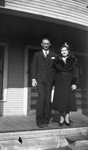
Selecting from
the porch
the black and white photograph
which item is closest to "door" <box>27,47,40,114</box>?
the black and white photograph

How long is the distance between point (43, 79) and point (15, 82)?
5.40 ft

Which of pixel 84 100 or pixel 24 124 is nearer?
pixel 24 124

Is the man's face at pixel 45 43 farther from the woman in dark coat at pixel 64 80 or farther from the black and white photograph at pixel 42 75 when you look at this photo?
the woman in dark coat at pixel 64 80

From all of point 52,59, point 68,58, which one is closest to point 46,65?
point 52,59

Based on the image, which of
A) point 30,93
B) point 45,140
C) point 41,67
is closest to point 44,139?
point 45,140

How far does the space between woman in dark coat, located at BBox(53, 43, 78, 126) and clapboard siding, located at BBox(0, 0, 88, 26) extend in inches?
32.4

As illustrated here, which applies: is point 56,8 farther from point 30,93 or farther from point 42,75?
point 30,93

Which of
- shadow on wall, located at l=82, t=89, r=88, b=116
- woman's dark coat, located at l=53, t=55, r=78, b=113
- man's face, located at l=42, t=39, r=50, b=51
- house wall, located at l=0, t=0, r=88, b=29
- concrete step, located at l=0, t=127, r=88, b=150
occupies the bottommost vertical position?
concrete step, located at l=0, t=127, r=88, b=150

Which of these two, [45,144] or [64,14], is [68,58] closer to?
[64,14]

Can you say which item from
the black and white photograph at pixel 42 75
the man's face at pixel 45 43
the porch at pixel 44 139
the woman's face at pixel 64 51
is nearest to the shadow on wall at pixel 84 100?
the black and white photograph at pixel 42 75

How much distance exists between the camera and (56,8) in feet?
12.6

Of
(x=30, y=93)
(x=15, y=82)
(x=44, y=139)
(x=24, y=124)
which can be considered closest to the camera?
(x=44, y=139)

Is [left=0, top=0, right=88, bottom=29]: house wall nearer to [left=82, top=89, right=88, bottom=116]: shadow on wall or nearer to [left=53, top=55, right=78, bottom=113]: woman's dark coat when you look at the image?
[left=53, top=55, right=78, bottom=113]: woman's dark coat

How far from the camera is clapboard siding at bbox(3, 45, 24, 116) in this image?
15.9 ft
